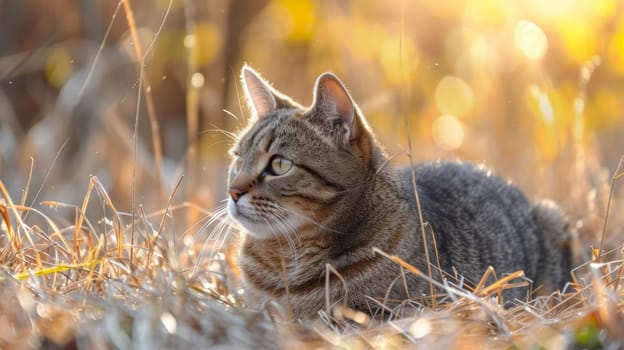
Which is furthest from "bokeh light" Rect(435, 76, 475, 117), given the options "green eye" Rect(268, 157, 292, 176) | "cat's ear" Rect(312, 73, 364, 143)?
"green eye" Rect(268, 157, 292, 176)

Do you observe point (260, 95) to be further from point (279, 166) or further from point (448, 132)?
point (448, 132)

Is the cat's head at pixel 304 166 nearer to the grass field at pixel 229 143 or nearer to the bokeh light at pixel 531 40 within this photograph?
the grass field at pixel 229 143

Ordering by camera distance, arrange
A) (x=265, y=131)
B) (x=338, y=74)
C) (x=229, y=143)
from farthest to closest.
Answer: (x=338, y=74), (x=229, y=143), (x=265, y=131)

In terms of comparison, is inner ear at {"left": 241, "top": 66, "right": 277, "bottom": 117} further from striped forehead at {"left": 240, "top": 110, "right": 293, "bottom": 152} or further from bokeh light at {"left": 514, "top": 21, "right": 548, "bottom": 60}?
bokeh light at {"left": 514, "top": 21, "right": 548, "bottom": 60}

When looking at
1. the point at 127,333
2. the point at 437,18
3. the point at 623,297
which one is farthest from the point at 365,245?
the point at 437,18

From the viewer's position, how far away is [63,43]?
6539mm

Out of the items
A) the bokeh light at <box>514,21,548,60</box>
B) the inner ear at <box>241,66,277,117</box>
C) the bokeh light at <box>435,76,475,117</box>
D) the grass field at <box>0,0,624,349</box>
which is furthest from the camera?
the bokeh light at <box>435,76,475,117</box>

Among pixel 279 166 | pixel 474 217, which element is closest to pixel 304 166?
pixel 279 166

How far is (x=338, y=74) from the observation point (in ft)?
22.3

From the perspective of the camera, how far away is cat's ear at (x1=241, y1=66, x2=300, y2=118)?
11.3ft

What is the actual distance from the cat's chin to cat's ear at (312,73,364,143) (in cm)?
39

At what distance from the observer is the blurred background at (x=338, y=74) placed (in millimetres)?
5211

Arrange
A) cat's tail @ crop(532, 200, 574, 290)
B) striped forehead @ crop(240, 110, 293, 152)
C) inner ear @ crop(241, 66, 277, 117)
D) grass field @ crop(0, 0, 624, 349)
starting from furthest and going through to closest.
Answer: cat's tail @ crop(532, 200, 574, 290) → inner ear @ crop(241, 66, 277, 117) → striped forehead @ crop(240, 110, 293, 152) → grass field @ crop(0, 0, 624, 349)

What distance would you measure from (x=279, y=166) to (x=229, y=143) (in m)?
2.85
